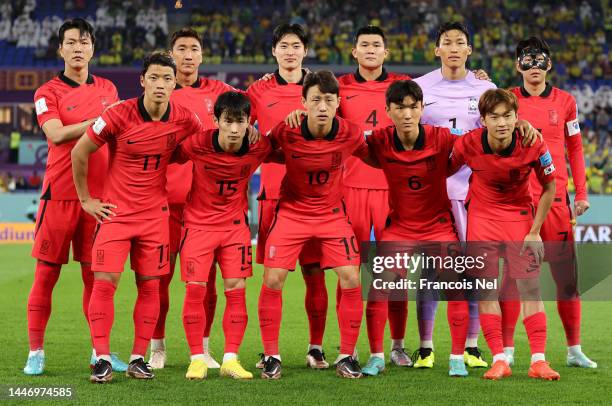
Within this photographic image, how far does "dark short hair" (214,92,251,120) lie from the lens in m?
5.98

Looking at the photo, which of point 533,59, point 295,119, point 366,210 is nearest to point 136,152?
point 295,119

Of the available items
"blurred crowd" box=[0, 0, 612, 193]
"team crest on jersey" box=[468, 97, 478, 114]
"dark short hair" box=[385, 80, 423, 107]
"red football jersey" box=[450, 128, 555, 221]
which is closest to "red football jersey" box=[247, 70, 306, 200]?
"dark short hair" box=[385, 80, 423, 107]

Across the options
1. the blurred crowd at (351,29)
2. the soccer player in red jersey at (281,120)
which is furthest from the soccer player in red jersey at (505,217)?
the blurred crowd at (351,29)

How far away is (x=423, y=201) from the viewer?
6.29 meters

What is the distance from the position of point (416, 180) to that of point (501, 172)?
0.54m

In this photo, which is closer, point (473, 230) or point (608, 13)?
point (473, 230)

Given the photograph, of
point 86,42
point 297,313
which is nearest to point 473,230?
point 86,42

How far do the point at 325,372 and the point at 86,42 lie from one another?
8.90ft

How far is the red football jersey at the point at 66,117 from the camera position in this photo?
21.1 feet

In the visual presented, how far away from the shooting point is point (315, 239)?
625cm

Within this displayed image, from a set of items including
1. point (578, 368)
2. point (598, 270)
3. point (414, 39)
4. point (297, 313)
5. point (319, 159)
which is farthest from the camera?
point (414, 39)

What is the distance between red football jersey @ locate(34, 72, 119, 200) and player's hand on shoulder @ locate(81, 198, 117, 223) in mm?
371

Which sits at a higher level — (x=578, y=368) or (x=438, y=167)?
(x=438, y=167)

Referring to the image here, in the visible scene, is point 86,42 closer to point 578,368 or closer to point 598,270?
point 578,368
